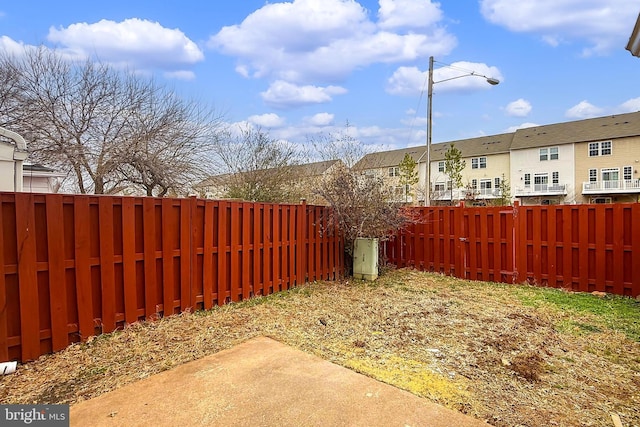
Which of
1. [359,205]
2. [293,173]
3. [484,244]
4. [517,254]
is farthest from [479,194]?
[359,205]

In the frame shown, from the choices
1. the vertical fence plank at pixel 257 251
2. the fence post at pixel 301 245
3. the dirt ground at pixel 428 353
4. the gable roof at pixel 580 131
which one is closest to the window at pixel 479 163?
the gable roof at pixel 580 131

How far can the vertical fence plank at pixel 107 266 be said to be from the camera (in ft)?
11.5

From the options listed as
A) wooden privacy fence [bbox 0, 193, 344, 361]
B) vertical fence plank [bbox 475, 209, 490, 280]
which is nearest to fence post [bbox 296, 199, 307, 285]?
wooden privacy fence [bbox 0, 193, 344, 361]

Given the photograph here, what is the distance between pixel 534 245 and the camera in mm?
A: 6453

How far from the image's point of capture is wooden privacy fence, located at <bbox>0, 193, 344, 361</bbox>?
9.82 ft

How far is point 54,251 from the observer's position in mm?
3174

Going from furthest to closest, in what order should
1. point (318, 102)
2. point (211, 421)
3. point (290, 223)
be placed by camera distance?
point (318, 102)
point (290, 223)
point (211, 421)

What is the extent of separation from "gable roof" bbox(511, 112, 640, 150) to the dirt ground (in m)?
29.2

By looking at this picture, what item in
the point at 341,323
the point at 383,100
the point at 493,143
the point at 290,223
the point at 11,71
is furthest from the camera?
the point at 493,143

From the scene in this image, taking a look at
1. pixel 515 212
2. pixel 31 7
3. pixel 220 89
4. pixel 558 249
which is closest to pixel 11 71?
pixel 31 7

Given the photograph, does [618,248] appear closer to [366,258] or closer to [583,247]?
[583,247]

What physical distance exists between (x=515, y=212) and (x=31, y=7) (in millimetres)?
10373

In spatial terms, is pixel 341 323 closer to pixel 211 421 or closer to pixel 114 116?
pixel 211 421

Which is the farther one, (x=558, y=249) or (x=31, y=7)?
(x=31, y=7)
